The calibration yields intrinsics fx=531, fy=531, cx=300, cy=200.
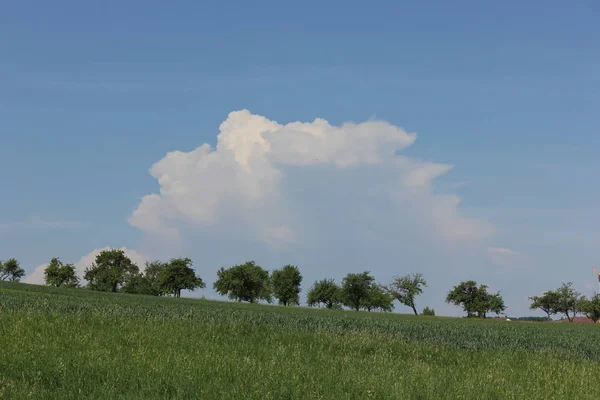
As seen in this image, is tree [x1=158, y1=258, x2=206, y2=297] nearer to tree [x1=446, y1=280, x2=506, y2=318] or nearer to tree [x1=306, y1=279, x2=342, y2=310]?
tree [x1=306, y1=279, x2=342, y2=310]

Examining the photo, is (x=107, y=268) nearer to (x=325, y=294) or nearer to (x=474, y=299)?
(x=325, y=294)

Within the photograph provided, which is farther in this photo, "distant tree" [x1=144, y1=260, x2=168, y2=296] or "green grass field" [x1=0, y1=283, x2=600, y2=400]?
"distant tree" [x1=144, y1=260, x2=168, y2=296]

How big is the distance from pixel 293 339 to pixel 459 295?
93836mm

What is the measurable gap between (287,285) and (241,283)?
12.4m

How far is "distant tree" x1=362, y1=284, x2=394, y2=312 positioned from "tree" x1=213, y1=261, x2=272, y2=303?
65.3ft

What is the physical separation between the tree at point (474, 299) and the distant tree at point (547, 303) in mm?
11202

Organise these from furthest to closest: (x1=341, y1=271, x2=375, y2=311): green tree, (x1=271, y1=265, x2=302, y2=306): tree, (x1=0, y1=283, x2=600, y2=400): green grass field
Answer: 1. (x1=271, y1=265, x2=302, y2=306): tree
2. (x1=341, y1=271, x2=375, y2=311): green tree
3. (x1=0, y1=283, x2=600, y2=400): green grass field

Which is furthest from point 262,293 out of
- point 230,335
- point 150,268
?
point 230,335

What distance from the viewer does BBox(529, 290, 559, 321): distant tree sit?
10906cm

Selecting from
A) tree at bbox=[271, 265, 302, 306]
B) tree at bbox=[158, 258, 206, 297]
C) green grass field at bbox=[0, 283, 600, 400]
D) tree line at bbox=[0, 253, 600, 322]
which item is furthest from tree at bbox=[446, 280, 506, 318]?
green grass field at bbox=[0, 283, 600, 400]

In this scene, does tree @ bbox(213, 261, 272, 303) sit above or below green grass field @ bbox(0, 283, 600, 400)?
above

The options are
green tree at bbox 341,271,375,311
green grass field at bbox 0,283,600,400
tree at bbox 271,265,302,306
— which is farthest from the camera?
tree at bbox 271,265,302,306

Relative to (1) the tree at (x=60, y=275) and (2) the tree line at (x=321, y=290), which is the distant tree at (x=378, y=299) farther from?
(1) the tree at (x=60, y=275)

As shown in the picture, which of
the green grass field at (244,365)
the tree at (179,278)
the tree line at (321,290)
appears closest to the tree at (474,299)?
the tree line at (321,290)
